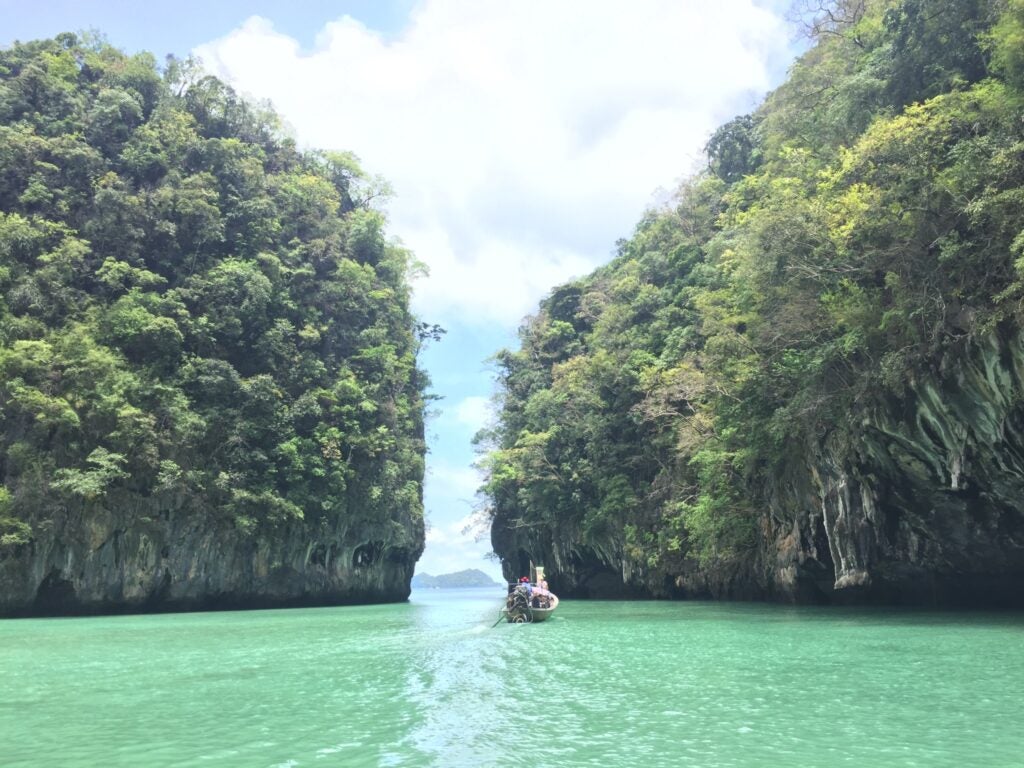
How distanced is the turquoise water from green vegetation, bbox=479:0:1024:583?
553 centimetres

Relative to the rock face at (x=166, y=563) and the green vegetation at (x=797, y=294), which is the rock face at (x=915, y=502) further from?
the rock face at (x=166, y=563)

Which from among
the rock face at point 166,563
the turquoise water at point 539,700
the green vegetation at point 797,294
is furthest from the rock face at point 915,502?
the rock face at point 166,563

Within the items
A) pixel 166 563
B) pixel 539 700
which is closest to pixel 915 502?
pixel 539 700

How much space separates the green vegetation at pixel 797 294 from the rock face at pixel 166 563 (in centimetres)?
924

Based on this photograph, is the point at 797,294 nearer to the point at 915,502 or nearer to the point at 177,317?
the point at 915,502

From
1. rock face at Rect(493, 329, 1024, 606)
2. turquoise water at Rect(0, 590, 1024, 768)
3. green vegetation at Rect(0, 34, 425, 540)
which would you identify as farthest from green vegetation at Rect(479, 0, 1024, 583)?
green vegetation at Rect(0, 34, 425, 540)

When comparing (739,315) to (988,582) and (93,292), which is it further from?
(93,292)

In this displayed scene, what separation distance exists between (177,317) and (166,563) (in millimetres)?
9343

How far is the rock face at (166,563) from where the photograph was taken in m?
22.6

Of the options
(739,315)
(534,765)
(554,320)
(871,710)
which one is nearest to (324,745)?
(534,765)

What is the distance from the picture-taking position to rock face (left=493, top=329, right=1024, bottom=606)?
12586 millimetres

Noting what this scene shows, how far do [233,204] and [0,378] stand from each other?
1252cm

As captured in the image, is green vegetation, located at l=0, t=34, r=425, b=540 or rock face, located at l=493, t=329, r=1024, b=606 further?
green vegetation, located at l=0, t=34, r=425, b=540

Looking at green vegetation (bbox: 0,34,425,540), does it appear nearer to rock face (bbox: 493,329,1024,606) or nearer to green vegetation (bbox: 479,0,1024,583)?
green vegetation (bbox: 479,0,1024,583)
